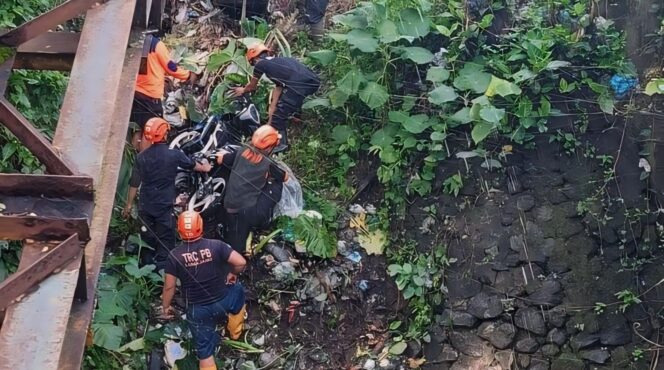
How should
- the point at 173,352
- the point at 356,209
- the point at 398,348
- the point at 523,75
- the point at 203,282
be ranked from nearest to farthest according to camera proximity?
the point at 203,282 → the point at 173,352 → the point at 398,348 → the point at 523,75 → the point at 356,209

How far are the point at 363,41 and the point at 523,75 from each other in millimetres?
1646

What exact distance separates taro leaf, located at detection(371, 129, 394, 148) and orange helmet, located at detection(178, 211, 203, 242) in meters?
2.24

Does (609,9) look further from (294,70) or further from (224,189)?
(224,189)

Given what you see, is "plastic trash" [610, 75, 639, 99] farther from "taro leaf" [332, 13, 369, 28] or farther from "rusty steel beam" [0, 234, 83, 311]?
"rusty steel beam" [0, 234, 83, 311]

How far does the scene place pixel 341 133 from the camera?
288 inches

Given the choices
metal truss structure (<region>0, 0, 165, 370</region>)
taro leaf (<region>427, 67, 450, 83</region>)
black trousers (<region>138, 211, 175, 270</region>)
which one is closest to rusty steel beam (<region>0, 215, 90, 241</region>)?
metal truss structure (<region>0, 0, 165, 370</region>)

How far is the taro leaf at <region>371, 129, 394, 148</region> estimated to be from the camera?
6.98 metres

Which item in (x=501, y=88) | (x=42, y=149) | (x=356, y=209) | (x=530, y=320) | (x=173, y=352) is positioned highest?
(x=42, y=149)

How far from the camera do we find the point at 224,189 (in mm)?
6520

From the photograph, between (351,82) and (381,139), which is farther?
(351,82)

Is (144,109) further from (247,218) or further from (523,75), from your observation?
(523,75)

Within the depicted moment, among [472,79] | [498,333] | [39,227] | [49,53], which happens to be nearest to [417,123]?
[472,79]

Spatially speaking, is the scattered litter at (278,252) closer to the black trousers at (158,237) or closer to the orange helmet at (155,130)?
the black trousers at (158,237)

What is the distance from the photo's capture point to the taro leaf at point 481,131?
6.34 m
